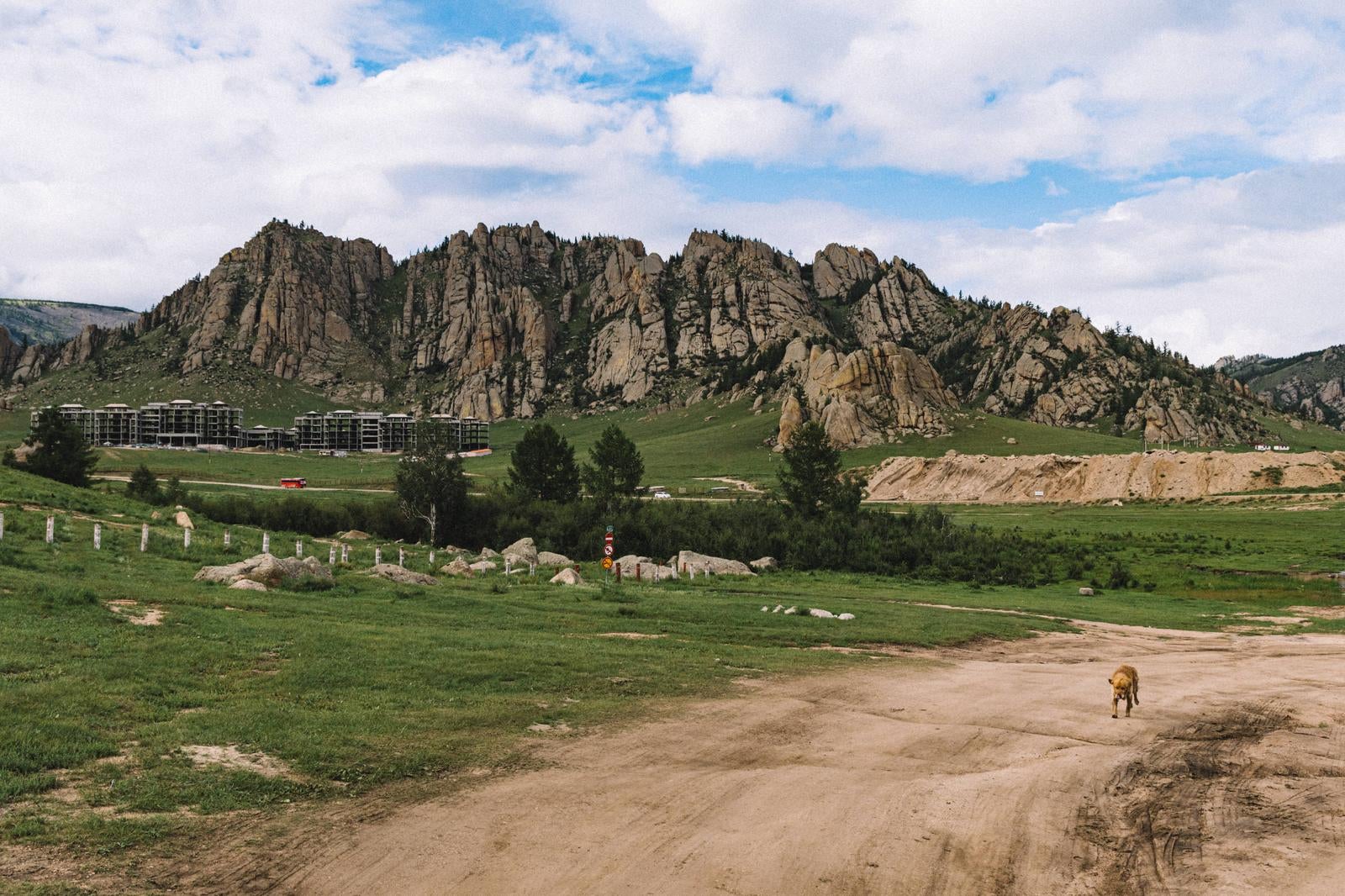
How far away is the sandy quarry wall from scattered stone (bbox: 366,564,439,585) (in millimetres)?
104106

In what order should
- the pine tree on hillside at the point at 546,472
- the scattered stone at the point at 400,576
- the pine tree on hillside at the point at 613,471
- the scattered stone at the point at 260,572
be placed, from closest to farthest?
the scattered stone at the point at 260,572, the scattered stone at the point at 400,576, the pine tree on hillside at the point at 613,471, the pine tree on hillside at the point at 546,472

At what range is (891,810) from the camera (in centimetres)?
1129

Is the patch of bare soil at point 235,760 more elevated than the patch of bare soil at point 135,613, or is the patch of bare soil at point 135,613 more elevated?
the patch of bare soil at point 135,613

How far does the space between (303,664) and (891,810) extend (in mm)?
11688

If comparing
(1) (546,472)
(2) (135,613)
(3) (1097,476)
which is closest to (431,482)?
(1) (546,472)

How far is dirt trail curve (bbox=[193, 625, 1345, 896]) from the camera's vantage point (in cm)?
938

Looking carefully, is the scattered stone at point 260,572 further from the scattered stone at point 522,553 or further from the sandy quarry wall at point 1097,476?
the sandy quarry wall at point 1097,476

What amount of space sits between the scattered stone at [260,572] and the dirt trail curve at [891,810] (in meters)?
17.4

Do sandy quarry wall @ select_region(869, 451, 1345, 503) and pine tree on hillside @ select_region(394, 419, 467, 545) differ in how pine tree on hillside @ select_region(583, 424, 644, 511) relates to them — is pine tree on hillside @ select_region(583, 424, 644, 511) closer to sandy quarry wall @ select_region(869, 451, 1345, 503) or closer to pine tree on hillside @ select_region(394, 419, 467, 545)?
pine tree on hillside @ select_region(394, 419, 467, 545)

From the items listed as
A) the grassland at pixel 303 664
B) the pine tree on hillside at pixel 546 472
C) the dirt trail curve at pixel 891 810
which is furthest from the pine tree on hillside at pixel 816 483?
the dirt trail curve at pixel 891 810

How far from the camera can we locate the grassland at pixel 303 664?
10.7 m

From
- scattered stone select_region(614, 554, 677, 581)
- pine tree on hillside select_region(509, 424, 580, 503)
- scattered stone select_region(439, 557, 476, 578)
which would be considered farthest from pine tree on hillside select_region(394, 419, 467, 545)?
scattered stone select_region(439, 557, 476, 578)

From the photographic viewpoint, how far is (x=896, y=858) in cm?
988

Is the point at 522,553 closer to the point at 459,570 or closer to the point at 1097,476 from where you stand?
the point at 459,570
